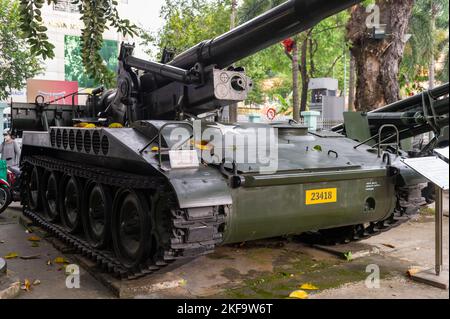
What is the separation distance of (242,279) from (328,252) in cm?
148

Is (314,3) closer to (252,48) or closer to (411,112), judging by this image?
(252,48)

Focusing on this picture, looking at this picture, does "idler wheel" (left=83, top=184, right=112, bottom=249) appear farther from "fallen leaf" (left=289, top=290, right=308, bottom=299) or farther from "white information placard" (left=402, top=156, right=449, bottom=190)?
"white information placard" (left=402, top=156, right=449, bottom=190)

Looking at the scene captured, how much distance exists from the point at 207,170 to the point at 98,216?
7.15ft

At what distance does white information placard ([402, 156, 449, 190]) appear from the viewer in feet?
14.4

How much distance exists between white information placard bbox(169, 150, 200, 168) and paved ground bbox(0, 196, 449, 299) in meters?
1.26

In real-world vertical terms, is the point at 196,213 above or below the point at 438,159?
below

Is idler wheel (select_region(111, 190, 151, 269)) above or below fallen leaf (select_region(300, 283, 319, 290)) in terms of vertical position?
above

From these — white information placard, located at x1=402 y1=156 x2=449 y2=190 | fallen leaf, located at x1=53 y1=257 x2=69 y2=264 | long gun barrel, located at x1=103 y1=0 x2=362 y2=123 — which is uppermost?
long gun barrel, located at x1=103 y1=0 x2=362 y2=123

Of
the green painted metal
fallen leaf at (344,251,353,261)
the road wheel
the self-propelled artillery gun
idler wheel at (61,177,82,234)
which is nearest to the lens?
the self-propelled artillery gun

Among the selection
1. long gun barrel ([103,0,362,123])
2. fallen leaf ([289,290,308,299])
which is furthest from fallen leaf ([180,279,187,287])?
long gun barrel ([103,0,362,123])

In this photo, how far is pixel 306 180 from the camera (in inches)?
181

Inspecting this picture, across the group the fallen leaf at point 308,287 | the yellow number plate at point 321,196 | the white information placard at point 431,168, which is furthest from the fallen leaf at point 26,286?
the white information placard at point 431,168

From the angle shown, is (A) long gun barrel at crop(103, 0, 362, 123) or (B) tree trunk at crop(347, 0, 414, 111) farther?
(B) tree trunk at crop(347, 0, 414, 111)
